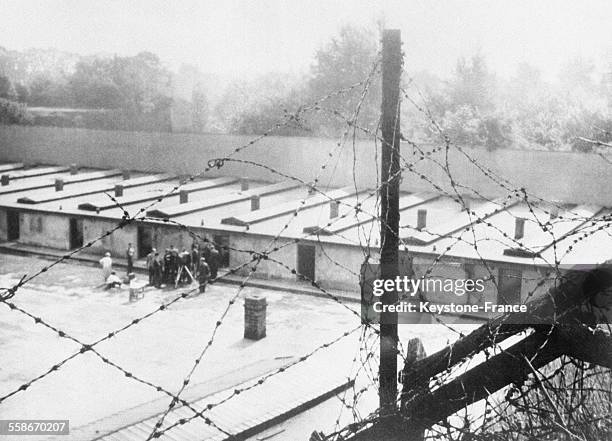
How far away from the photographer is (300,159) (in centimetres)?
3553

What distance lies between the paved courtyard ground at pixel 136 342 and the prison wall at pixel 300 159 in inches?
323

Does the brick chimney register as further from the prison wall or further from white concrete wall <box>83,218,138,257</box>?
white concrete wall <box>83,218,138,257</box>

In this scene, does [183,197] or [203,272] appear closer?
[203,272]

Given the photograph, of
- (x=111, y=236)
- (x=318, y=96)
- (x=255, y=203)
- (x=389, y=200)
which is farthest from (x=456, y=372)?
(x=318, y=96)

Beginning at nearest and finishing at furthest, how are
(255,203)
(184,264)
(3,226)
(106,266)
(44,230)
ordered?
1. (184,264)
2. (106,266)
3. (255,203)
4. (44,230)
5. (3,226)

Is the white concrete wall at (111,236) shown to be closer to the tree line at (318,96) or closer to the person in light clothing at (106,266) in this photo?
the person in light clothing at (106,266)

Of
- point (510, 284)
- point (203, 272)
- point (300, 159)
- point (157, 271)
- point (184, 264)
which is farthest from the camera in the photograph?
point (300, 159)

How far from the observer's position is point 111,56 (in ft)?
175

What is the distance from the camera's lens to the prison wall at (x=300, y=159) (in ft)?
95.4

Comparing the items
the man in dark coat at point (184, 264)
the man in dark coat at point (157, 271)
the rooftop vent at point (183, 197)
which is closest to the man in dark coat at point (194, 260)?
the man in dark coat at point (184, 264)

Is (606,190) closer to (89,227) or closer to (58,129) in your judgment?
(89,227)

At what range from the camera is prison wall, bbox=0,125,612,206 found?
2908 centimetres

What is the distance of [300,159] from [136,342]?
65.6 ft

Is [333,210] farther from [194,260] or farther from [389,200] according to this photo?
[389,200]
